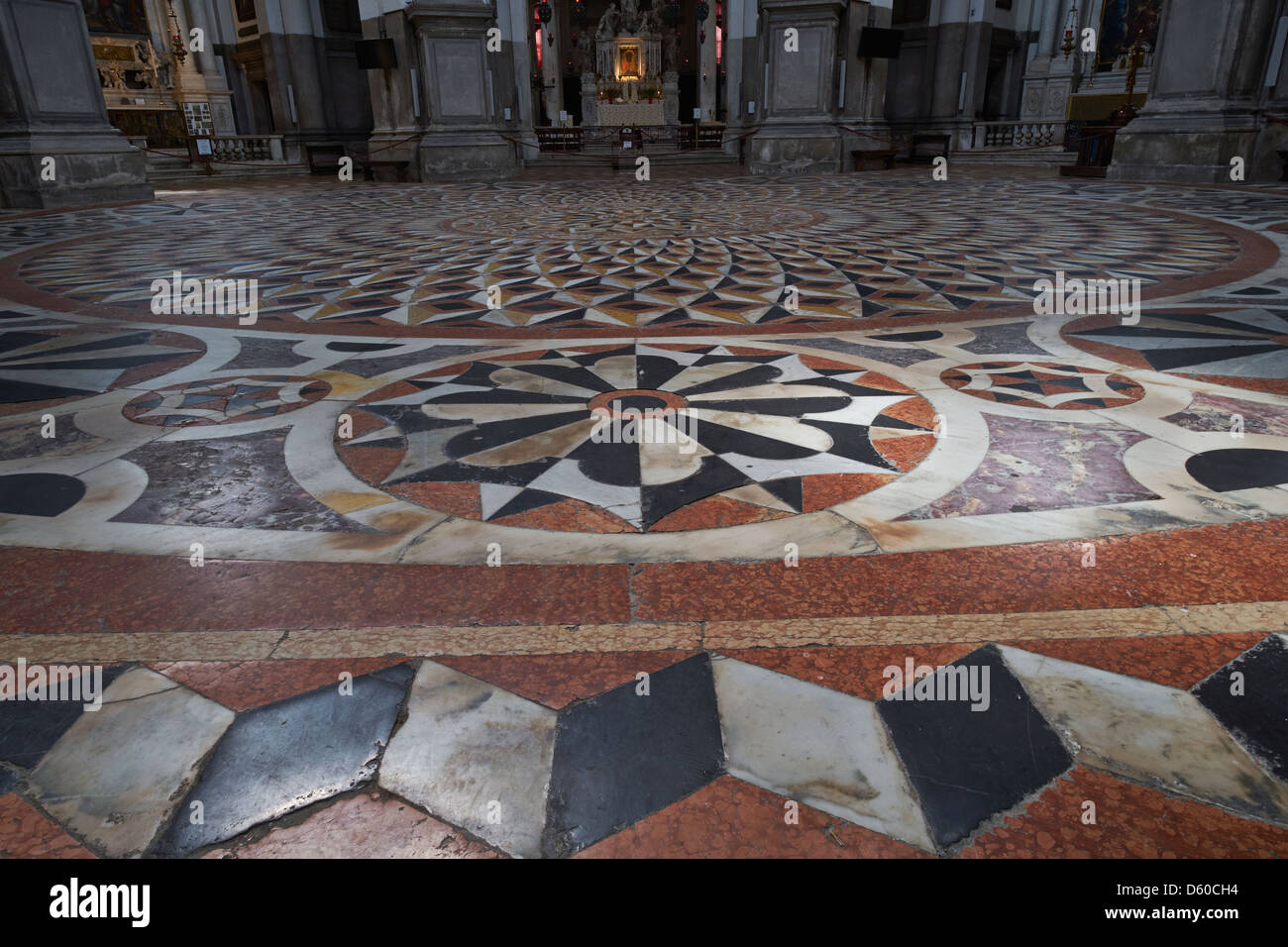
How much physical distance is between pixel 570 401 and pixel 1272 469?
6.77 ft

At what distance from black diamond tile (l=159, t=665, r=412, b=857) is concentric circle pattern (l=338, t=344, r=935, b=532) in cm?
64

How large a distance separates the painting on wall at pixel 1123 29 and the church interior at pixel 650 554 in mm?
18345

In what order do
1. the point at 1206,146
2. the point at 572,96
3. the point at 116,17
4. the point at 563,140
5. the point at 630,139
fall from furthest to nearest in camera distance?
the point at 572,96 → the point at 116,17 → the point at 563,140 → the point at 630,139 → the point at 1206,146

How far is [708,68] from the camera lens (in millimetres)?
24328

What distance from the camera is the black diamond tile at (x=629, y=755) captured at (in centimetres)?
100

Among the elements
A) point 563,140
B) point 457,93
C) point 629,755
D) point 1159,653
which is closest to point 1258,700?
point 1159,653

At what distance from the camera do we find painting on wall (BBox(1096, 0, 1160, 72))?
18688 millimetres

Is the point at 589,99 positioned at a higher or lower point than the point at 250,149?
higher

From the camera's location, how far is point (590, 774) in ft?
3.51

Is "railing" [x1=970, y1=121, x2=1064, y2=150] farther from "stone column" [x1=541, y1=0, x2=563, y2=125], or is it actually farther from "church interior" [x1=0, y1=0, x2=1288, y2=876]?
"stone column" [x1=541, y1=0, x2=563, y2=125]

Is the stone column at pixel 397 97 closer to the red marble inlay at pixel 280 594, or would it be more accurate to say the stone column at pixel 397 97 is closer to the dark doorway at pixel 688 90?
the red marble inlay at pixel 280 594

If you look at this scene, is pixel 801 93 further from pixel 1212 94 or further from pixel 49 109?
pixel 49 109

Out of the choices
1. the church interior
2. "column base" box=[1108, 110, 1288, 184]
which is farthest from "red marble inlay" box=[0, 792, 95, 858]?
"column base" box=[1108, 110, 1288, 184]

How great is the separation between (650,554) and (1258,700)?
1.10 m
